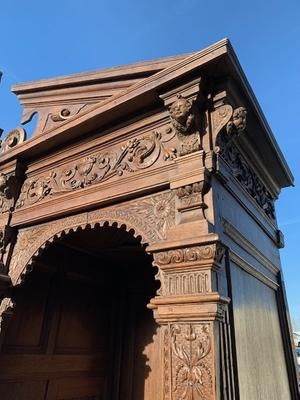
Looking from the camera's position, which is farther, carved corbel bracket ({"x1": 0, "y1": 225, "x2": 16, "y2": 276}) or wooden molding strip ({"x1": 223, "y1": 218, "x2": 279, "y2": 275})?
carved corbel bracket ({"x1": 0, "y1": 225, "x2": 16, "y2": 276})

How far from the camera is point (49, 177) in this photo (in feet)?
8.84

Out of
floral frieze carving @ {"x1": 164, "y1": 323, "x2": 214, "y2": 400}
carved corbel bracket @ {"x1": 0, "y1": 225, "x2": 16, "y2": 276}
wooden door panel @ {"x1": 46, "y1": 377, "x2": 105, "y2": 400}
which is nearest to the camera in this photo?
floral frieze carving @ {"x1": 164, "y1": 323, "x2": 214, "y2": 400}

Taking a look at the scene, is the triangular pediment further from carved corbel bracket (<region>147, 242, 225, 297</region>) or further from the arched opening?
carved corbel bracket (<region>147, 242, 225, 297</region>)

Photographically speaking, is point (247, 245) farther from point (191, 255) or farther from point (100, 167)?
point (100, 167)

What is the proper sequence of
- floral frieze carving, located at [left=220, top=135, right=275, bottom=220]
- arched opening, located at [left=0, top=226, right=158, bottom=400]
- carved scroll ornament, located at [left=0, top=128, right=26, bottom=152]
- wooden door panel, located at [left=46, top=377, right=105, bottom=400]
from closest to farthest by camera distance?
floral frieze carving, located at [left=220, top=135, right=275, bottom=220]
arched opening, located at [left=0, top=226, right=158, bottom=400]
wooden door panel, located at [left=46, top=377, right=105, bottom=400]
carved scroll ornament, located at [left=0, top=128, right=26, bottom=152]

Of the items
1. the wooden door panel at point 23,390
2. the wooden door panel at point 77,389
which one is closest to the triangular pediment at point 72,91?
the wooden door panel at point 23,390

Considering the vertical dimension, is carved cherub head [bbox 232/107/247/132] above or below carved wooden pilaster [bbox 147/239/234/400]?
above

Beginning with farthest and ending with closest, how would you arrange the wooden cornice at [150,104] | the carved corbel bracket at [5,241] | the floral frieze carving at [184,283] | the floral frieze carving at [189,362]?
the carved corbel bracket at [5,241]
the wooden cornice at [150,104]
the floral frieze carving at [184,283]
the floral frieze carving at [189,362]

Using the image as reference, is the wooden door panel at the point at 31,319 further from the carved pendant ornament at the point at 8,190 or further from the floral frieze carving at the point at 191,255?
the floral frieze carving at the point at 191,255

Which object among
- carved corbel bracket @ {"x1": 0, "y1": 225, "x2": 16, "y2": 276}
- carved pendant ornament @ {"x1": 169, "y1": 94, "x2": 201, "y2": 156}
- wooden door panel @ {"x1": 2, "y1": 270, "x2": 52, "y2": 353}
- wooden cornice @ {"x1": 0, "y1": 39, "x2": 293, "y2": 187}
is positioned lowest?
wooden door panel @ {"x1": 2, "y1": 270, "x2": 52, "y2": 353}

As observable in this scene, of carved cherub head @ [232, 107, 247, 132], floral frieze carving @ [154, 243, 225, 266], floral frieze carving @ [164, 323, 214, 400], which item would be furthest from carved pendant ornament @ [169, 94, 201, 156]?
floral frieze carving @ [164, 323, 214, 400]

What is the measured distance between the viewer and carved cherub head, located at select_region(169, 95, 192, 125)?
6.08 ft

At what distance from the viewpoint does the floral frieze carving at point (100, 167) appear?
6.87 ft

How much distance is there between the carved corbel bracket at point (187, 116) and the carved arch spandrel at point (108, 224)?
319 millimetres
